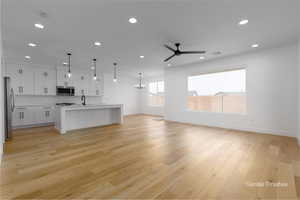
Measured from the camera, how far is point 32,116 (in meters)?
5.57

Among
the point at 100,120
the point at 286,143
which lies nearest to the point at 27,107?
the point at 100,120

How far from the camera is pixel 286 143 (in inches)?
135

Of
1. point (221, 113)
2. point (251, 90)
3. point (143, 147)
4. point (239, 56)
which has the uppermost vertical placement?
point (239, 56)

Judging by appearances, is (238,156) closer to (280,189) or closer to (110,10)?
(280,189)

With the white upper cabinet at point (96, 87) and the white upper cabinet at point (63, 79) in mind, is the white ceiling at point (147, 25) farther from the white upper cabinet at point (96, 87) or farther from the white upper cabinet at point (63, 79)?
the white upper cabinet at point (96, 87)

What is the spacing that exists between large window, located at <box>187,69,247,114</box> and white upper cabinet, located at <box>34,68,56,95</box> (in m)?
6.56

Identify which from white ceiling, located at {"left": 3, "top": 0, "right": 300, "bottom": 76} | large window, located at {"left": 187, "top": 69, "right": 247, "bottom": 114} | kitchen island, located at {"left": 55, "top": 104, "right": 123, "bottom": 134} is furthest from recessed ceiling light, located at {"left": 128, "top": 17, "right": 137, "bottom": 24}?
large window, located at {"left": 187, "top": 69, "right": 247, "bottom": 114}

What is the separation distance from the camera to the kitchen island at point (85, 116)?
180 inches

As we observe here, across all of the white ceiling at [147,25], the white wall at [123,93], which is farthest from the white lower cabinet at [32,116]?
the white wall at [123,93]

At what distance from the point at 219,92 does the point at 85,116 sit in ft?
18.3

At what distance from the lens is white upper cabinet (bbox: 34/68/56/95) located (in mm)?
5949

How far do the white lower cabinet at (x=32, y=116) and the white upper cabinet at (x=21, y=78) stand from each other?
754 millimetres

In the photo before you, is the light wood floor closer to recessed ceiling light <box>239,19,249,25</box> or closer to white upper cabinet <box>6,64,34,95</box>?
recessed ceiling light <box>239,19,249,25</box>

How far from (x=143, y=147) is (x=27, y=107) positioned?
18.1 ft
